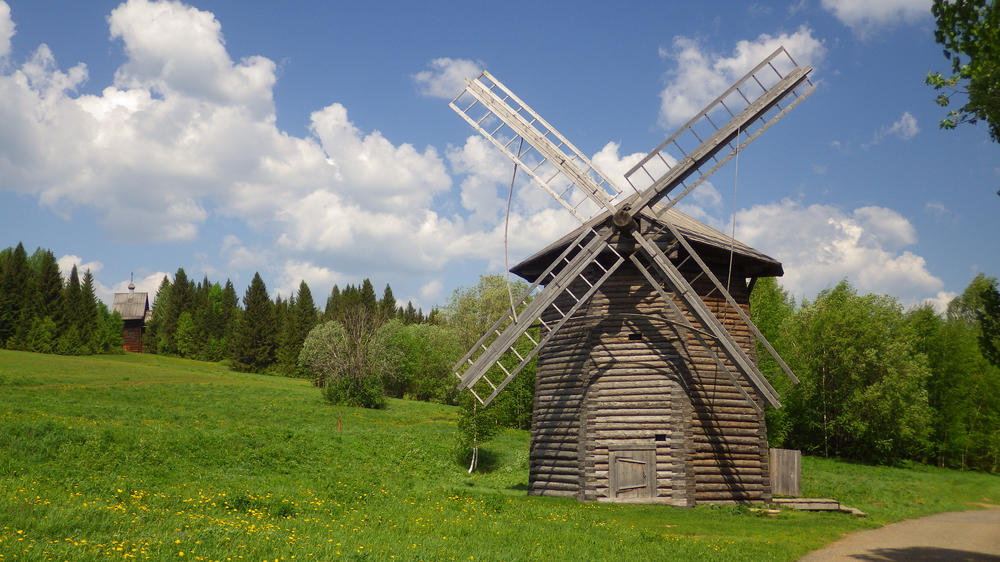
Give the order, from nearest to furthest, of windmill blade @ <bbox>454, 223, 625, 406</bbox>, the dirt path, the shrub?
the dirt path < windmill blade @ <bbox>454, 223, 625, 406</bbox> < the shrub

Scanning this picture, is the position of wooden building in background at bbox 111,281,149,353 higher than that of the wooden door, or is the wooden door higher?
wooden building in background at bbox 111,281,149,353

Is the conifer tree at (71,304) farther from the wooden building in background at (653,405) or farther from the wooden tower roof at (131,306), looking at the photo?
the wooden building in background at (653,405)

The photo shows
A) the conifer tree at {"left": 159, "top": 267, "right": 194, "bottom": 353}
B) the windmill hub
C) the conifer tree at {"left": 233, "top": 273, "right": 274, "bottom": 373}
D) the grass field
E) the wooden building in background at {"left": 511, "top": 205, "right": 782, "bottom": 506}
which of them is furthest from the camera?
the conifer tree at {"left": 159, "top": 267, "right": 194, "bottom": 353}

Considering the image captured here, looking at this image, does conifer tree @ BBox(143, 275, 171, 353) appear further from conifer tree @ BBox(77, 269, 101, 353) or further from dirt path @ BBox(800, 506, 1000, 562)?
dirt path @ BBox(800, 506, 1000, 562)

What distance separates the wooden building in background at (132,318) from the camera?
101938 millimetres

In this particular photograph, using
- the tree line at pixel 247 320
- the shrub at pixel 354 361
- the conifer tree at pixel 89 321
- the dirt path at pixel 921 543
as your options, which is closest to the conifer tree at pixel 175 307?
the tree line at pixel 247 320

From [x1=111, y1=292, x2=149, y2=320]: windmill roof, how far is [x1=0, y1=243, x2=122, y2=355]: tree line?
14.6 metres

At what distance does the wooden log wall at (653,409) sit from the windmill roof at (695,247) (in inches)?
39.2

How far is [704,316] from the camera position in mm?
20078

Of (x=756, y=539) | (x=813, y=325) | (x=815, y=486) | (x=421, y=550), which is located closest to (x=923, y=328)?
(x=813, y=325)

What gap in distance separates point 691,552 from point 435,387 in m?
64.5

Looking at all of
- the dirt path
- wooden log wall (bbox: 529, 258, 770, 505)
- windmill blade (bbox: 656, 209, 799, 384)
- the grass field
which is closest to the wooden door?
wooden log wall (bbox: 529, 258, 770, 505)

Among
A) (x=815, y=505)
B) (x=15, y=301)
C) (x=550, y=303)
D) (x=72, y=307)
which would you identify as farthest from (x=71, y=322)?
(x=815, y=505)

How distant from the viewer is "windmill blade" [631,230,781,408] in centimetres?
1969
